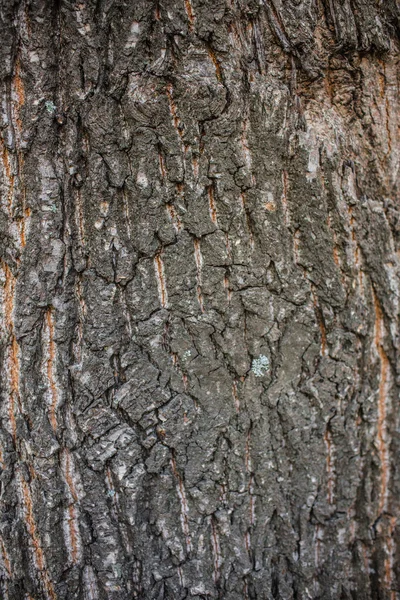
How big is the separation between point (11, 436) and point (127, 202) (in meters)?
0.79

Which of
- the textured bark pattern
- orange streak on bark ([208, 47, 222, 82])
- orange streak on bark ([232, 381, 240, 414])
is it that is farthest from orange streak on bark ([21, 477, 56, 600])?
orange streak on bark ([208, 47, 222, 82])

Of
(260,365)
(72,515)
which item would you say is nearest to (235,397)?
(260,365)

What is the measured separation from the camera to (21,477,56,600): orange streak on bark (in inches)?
51.1

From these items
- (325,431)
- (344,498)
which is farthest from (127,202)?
(344,498)

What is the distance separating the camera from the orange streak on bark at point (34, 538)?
1.30 metres

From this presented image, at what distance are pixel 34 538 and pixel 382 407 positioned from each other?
1.19 m

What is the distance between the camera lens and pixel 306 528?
1356 millimetres

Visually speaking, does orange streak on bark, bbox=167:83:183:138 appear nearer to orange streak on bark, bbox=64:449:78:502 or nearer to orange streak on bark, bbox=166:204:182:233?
orange streak on bark, bbox=166:204:182:233

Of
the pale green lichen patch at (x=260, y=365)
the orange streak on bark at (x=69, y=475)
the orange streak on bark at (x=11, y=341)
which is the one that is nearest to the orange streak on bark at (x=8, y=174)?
the orange streak on bark at (x=11, y=341)

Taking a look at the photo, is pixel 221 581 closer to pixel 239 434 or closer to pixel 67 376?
pixel 239 434

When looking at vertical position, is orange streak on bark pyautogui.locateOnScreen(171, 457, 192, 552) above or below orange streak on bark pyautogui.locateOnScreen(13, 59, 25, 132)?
below

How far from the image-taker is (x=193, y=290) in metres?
1.23

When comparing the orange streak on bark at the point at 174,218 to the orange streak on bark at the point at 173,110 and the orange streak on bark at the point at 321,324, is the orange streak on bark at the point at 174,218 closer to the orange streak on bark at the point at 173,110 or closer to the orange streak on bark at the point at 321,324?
the orange streak on bark at the point at 173,110

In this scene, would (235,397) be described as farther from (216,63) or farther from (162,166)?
(216,63)
